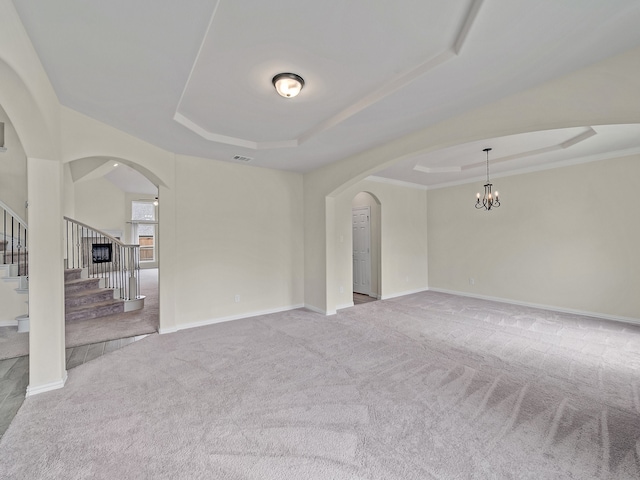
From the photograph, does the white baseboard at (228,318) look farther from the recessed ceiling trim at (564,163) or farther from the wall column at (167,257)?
the recessed ceiling trim at (564,163)

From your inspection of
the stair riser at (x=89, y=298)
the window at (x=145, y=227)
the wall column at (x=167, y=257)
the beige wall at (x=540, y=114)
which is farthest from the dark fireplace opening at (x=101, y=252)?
the beige wall at (x=540, y=114)

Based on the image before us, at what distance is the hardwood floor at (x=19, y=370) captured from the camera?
88.3 inches

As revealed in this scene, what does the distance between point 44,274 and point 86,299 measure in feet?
10.2

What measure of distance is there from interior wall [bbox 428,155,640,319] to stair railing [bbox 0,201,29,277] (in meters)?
8.21

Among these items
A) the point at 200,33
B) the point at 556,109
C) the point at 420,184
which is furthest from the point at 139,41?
the point at 420,184

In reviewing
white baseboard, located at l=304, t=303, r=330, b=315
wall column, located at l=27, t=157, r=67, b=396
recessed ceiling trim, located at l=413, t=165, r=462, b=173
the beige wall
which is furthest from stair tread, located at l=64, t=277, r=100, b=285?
recessed ceiling trim, located at l=413, t=165, r=462, b=173

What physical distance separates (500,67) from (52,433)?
13.9ft

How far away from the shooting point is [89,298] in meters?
4.93

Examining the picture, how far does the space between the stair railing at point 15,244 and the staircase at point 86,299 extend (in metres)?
0.62

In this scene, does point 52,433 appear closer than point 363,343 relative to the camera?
Yes

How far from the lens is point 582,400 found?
2320 millimetres

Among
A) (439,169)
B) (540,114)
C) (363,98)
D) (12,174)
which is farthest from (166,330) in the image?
(439,169)

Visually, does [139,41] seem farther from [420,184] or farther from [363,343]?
[420,184]

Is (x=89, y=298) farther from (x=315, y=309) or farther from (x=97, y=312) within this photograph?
(x=315, y=309)
